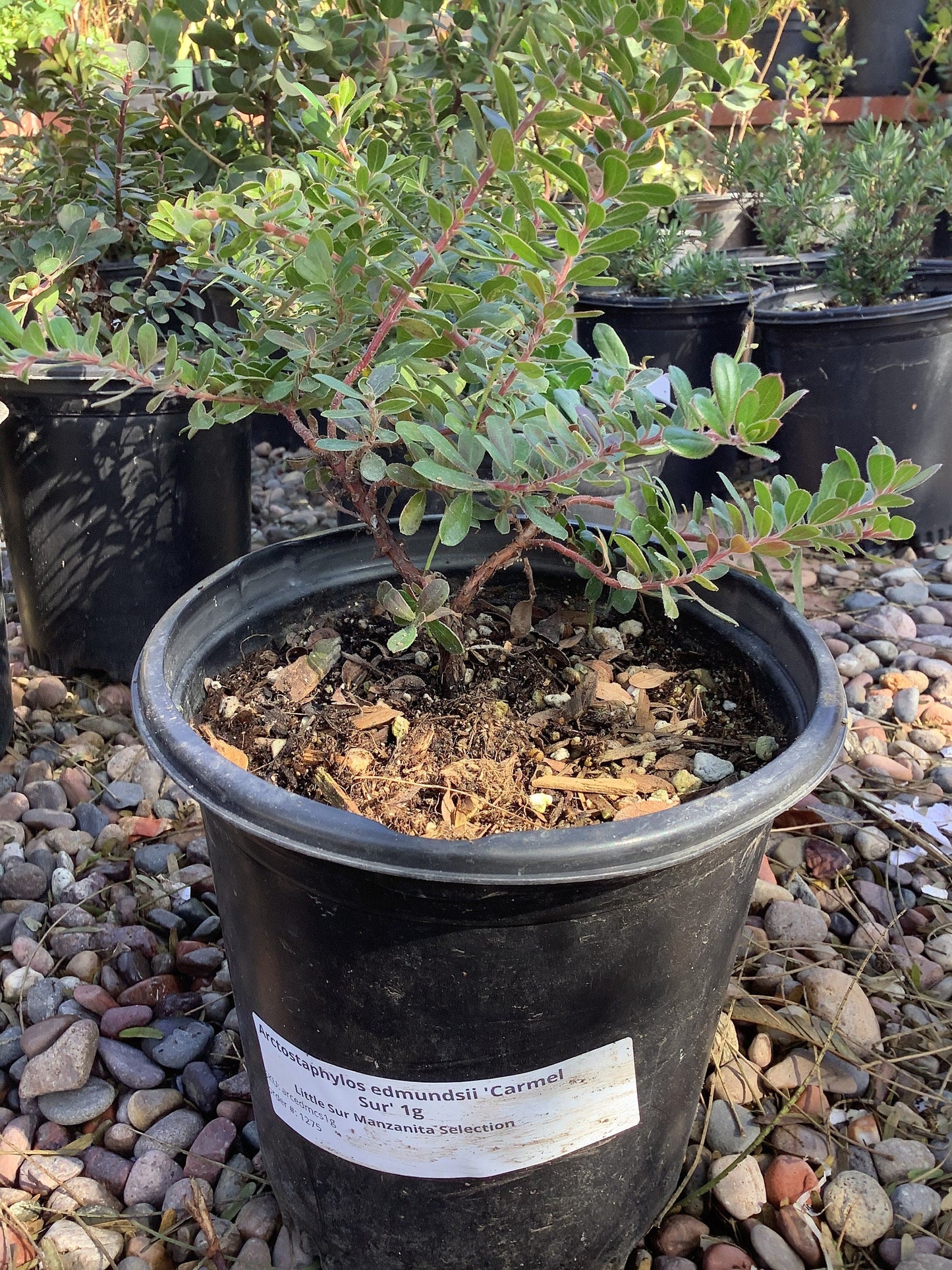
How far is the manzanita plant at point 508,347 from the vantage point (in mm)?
769

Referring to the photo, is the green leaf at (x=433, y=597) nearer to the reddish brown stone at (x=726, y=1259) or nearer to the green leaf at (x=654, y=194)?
the green leaf at (x=654, y=194)

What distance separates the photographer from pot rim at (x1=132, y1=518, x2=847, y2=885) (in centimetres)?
70

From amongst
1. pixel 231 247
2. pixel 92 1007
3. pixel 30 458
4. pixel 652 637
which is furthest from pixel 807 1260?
pixel 30 458

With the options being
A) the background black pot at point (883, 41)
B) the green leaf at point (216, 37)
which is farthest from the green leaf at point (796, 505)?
the background black pot at point (883, 41)

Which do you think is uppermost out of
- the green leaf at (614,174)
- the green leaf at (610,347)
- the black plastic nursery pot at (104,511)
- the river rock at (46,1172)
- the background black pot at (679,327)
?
the green leaf at (614,174)

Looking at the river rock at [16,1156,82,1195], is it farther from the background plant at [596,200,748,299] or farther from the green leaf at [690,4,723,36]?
the background plant at [596,200,748,299]

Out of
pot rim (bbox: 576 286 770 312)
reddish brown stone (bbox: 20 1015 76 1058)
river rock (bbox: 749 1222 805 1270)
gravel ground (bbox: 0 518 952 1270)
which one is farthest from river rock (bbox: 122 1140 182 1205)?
pot rim (bbox: 576 286 770 312)

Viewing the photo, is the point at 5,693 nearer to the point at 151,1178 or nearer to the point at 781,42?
the point at 151,1178

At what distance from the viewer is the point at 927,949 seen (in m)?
1.48

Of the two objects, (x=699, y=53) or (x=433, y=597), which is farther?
(x=433, y=597)

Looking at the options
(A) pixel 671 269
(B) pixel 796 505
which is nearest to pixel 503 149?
(B) pixel 796 505

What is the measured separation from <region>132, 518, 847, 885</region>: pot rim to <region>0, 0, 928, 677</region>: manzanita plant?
19cm

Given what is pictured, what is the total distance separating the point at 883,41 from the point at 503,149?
5.84m

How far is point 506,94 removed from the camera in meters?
0.75
